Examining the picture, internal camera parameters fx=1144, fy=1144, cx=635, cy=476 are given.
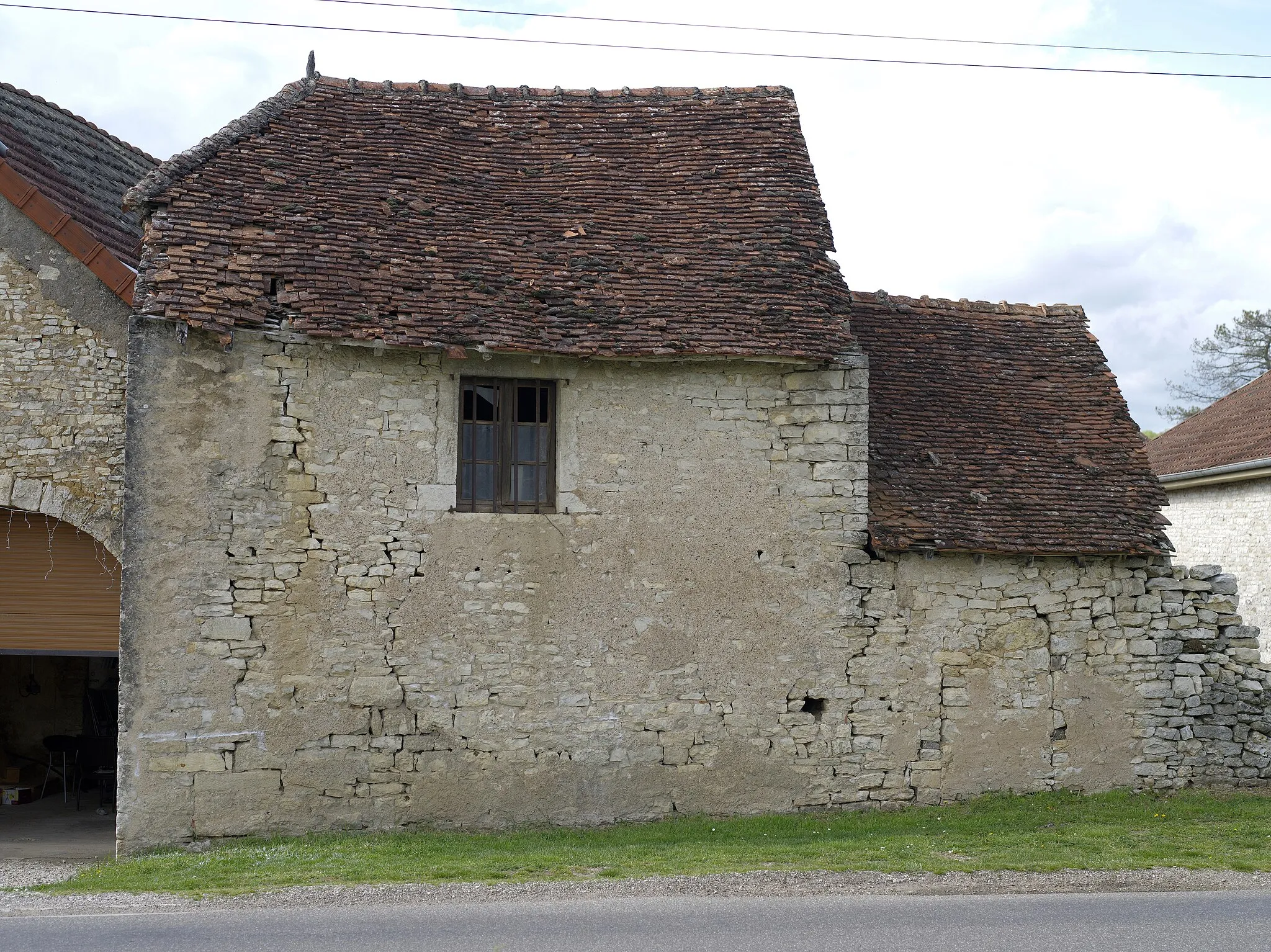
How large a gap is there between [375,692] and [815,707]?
13.9 ft

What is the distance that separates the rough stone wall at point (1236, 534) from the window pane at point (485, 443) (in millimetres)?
10141

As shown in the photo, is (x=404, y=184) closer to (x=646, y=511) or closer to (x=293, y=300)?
(x=293, y=300)

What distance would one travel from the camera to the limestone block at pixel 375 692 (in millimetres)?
10445

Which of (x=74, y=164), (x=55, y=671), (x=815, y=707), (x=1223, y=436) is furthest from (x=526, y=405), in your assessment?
(x=1223, y=436)

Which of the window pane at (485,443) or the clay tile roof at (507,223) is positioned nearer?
the clay tile roof at (507,223)

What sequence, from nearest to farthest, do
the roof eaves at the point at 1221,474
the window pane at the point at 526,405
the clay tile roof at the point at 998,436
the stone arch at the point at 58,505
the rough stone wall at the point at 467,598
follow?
the rough stone wall at the point at 467,598 < the stone arch at the point at 58,505 < the window pane at the point at 526,405 < the clay tile roof at the point at 998,436 < the roof eaves at the point at 1221,474

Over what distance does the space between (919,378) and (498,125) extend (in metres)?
5.68

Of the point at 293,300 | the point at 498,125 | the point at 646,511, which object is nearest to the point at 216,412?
the point at 293,300

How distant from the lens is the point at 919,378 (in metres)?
13.3

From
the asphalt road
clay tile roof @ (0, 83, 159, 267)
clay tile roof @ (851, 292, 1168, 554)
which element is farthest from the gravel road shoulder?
clay tile roof @ (0, 83, 159, 267)

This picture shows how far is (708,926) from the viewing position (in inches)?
281

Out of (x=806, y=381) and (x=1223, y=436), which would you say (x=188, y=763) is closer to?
(x=806, y=381)

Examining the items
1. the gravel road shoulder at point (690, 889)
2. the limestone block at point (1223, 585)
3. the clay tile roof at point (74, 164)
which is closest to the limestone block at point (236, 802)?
the gravel road shoulder at point (690, 889)

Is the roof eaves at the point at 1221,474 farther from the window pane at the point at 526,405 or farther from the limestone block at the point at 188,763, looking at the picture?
the limestone block at the point at 188,763
